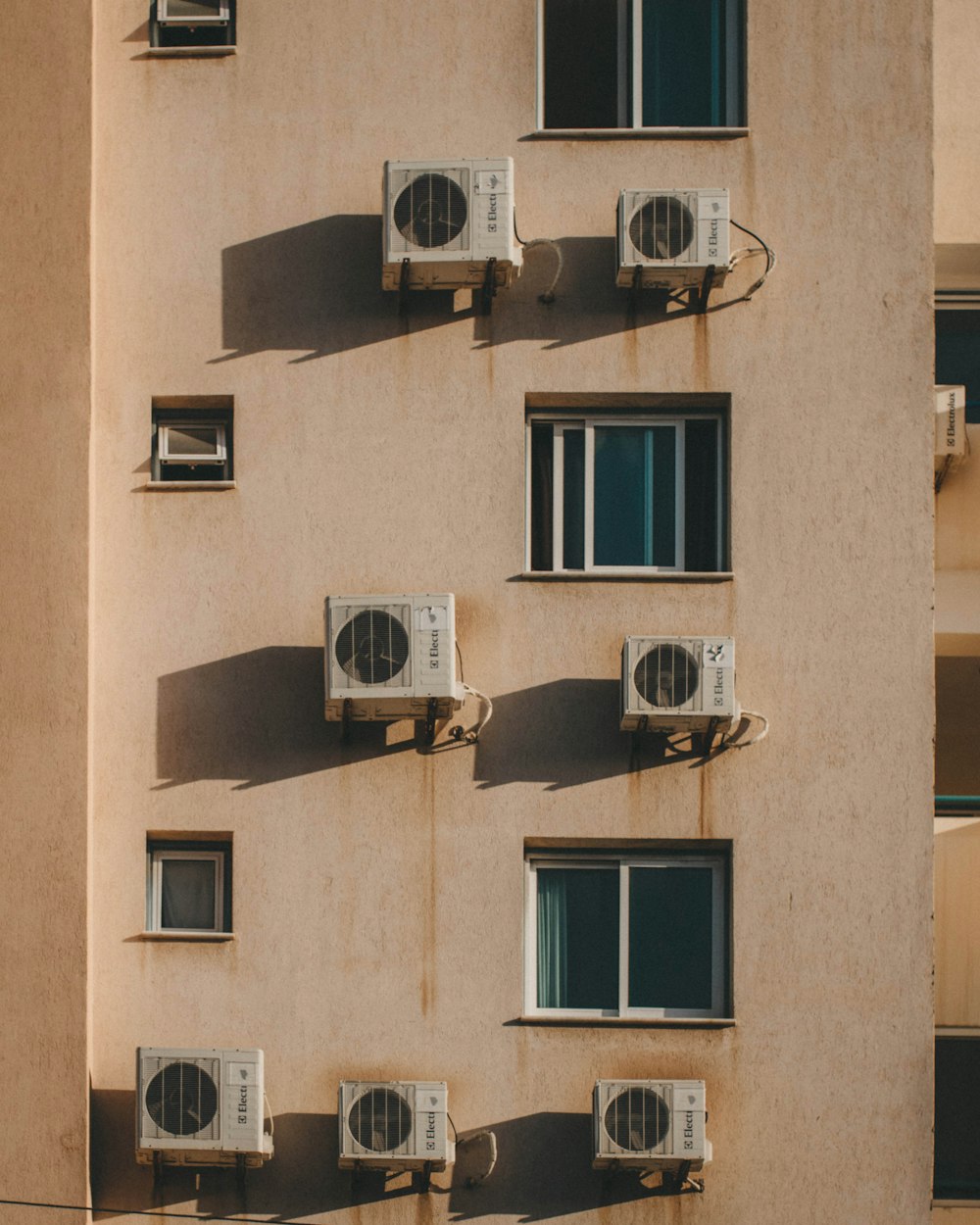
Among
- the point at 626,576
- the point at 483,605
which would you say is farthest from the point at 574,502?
the point at 483,605

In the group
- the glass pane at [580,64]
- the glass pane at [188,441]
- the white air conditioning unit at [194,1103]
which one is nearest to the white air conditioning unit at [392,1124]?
the white air conditioning unit at [194,1103]

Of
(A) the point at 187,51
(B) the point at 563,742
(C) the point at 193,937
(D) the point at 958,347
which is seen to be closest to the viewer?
(C) the point at 193,937

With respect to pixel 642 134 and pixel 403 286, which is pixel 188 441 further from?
pixel 642 134

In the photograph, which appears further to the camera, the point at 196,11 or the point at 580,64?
the point at 580,64

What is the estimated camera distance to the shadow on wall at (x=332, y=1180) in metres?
10.2

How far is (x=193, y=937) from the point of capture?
→ 1039cm

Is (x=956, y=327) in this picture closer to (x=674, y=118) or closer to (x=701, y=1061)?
(x=674, y=118)

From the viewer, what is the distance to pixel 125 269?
11.0 meters

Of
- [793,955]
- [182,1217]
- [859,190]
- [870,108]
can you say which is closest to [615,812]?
[793,955]

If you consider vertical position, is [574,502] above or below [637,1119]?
above

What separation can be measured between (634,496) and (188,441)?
3761mm

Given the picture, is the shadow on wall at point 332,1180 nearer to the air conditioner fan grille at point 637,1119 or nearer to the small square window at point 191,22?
the air conditioner fan grille at point 637,1119

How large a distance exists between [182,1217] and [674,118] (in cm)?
980

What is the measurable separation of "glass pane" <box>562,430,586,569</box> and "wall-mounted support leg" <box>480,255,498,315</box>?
1.23 metres
